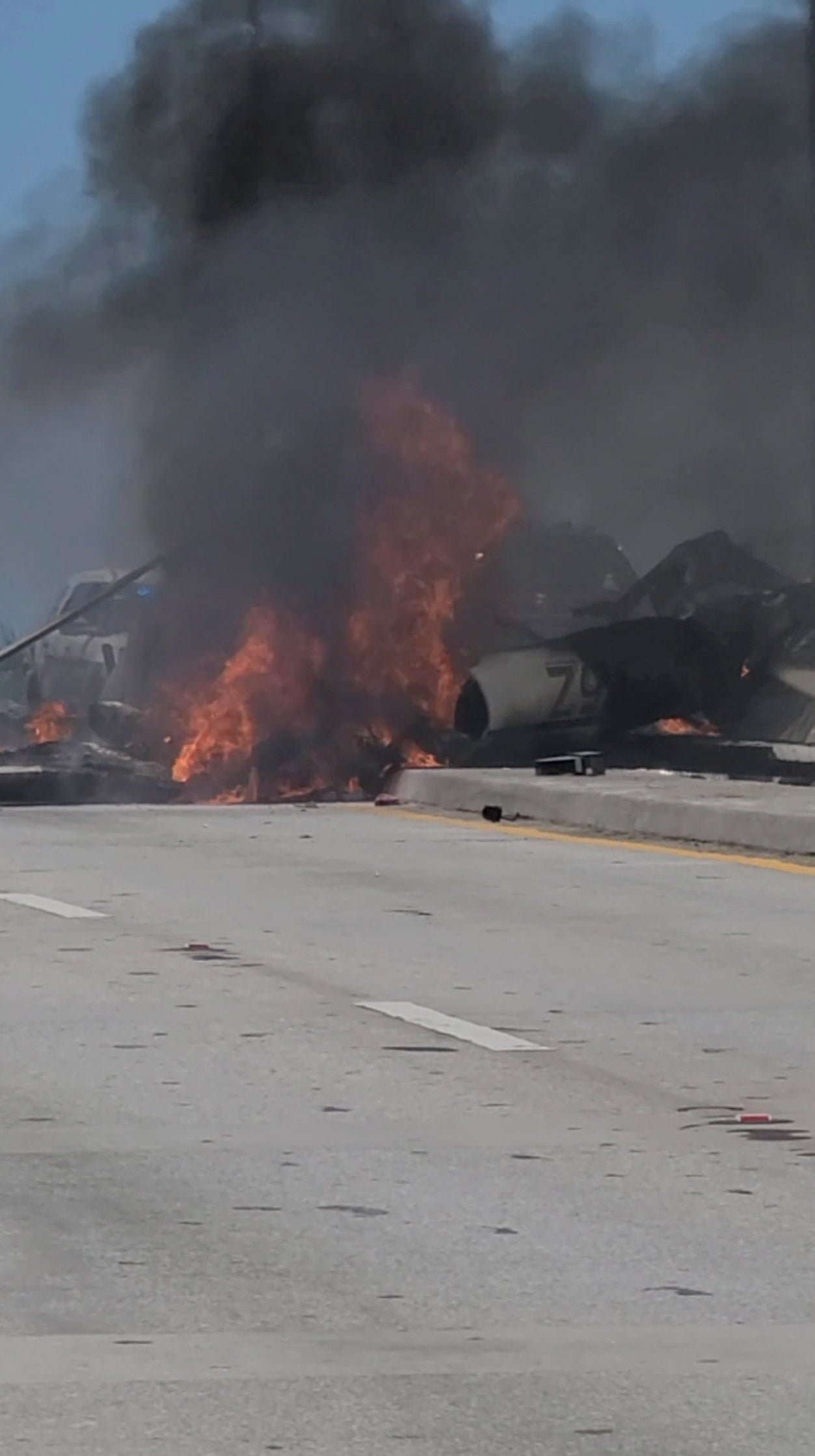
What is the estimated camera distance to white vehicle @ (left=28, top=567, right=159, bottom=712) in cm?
3117

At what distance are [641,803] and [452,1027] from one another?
9.22m

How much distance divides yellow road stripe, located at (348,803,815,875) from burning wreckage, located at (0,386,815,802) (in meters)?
4.77

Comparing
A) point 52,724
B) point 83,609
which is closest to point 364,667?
point 83,609

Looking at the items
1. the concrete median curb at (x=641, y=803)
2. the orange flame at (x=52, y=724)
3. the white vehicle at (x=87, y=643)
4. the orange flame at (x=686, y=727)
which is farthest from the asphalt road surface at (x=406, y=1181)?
the orange flame at (x=52, y=724)

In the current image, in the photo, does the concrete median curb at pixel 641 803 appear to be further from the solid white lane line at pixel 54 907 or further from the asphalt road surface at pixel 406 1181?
the solid white lane line at pixel 54 907

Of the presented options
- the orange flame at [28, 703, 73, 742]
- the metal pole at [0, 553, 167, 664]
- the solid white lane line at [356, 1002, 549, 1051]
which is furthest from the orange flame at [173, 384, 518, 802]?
the solid white lane line at [356, 1002, 549, 1051]

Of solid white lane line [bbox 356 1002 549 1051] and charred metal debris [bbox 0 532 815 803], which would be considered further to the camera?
charred metal debris [bbox 0 532 815 803]

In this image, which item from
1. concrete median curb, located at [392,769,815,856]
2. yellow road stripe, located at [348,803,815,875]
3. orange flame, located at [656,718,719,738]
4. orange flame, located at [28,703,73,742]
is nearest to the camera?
yellow road stripe, located at [348,803,815,875]

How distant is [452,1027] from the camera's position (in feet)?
34.7

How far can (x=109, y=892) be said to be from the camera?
1570 cm

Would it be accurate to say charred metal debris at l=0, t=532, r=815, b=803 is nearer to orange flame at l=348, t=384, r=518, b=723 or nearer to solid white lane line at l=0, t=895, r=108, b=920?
orange flame at l=348, t=384, r=518, b=723

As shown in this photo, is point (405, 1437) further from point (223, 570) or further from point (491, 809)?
point (223, 570)

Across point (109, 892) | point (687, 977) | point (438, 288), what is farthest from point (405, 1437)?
point (438, 288)

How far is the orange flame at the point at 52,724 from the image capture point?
3231 centimetres
